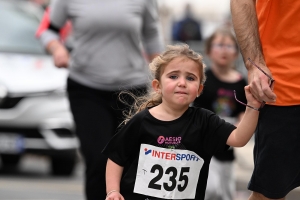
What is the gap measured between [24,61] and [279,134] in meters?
6.78

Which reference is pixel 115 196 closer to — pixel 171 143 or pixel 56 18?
pixel 171 143

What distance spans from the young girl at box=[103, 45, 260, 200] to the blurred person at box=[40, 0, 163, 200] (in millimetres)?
1297

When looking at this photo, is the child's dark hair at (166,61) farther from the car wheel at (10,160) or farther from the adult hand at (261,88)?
the car wheel at (10,160)

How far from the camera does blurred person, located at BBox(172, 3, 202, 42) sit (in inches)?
809

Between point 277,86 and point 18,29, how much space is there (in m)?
7.49

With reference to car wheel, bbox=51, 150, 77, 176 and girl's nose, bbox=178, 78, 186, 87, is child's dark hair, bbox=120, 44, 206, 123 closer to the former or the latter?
girl's nose, bbox=178, 78, 186, 87

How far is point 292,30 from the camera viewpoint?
186 inches

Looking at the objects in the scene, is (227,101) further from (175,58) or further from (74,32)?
(175,58)

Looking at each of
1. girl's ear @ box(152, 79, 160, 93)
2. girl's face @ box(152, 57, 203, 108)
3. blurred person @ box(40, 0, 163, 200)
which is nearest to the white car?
blurred person @ box(40, 0, 163, 200)

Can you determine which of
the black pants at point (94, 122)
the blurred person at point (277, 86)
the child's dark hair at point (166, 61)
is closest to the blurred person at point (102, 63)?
the black pants at point (94, 122)

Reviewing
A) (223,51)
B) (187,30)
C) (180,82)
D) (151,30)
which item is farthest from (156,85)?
(187,30)

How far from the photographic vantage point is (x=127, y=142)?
15.6 ft

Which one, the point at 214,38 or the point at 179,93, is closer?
the point at 179,93

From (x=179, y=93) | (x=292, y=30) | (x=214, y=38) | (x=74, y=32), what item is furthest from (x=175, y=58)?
(x=214, y=38)
